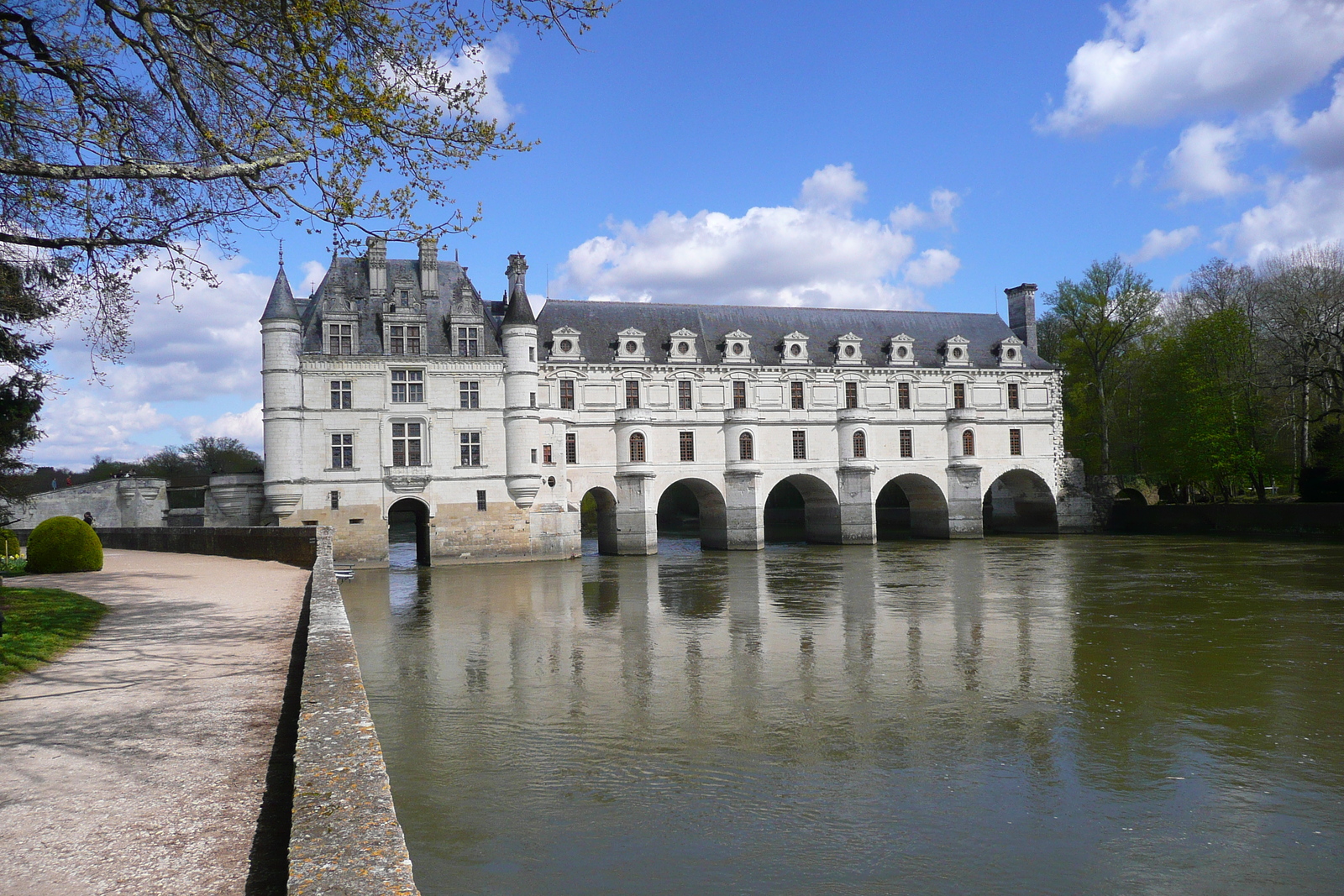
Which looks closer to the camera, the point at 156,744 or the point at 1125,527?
the point at 156,744

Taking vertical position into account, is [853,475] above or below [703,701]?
above

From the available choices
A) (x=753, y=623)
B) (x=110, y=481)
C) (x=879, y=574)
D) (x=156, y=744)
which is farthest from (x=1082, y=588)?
(x=110, y=481)

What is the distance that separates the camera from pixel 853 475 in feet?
130

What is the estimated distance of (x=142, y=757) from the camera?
21.2ft

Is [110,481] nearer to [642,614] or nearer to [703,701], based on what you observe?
[642,614]

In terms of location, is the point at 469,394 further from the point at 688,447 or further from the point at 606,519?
the point at 688,447

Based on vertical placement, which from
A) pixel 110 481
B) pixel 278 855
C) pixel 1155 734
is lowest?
pixel 1155 734

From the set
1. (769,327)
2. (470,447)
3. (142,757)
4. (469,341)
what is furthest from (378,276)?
(142,757)

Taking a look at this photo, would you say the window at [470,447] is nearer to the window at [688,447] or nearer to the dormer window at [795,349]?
the window at [688,447]

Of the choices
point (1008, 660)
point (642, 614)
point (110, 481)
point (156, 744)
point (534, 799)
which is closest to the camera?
point (156, 744)

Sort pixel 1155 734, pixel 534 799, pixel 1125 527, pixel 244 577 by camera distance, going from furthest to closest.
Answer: pixel 1125 527
pixel 244 577
pixel 1155 734
pixel 534 799

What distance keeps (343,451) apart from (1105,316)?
122ft

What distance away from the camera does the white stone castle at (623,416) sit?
31531 mm

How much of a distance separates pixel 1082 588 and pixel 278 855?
21878 mm
